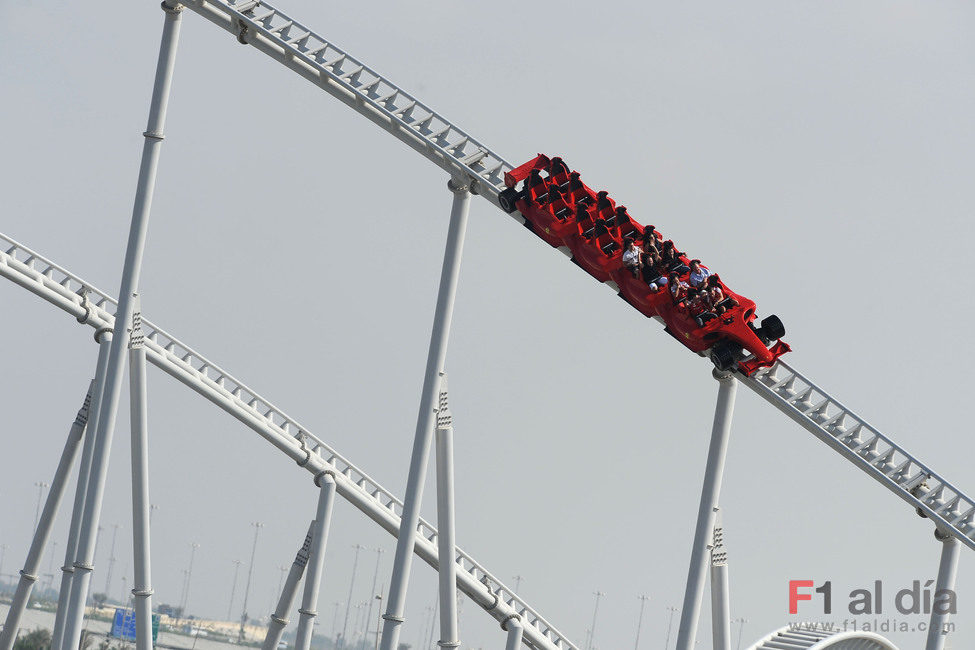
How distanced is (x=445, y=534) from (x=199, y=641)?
211 ft

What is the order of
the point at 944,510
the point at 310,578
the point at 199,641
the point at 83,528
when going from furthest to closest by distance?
the point at 199,641
the point at 310,578
the point at 83,528
the point at 944,510

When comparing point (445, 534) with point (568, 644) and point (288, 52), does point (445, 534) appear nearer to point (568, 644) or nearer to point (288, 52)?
point (568, 644)

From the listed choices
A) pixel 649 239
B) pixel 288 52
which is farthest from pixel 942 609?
pixel 288 52

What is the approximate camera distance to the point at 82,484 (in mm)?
17281

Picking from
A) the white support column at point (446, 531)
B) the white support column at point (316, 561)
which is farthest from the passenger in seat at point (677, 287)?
the white support column at point (316, 561)

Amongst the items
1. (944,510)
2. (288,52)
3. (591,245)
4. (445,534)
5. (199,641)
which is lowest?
(199,641)

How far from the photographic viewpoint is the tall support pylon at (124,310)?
1555 centimetres

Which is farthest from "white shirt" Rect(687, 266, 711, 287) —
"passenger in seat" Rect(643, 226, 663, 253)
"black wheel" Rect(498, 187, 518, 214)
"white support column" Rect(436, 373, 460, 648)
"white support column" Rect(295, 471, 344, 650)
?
"white support column" Rect(295, 471, 344, 650)

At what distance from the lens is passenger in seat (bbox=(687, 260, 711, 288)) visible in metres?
14.9

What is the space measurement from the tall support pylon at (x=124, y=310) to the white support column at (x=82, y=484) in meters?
1.00

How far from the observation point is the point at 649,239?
15086mm

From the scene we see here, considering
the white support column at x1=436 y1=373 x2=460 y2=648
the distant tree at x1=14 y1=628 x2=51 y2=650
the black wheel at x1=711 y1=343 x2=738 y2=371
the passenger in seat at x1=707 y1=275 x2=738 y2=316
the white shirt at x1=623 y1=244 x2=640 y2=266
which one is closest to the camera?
the black wheel at x1=711 y1=343 x2=738 y2=371

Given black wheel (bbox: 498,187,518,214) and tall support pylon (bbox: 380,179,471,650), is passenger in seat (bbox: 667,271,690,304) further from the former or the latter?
tall support pylon (bbox: 380,179,471,650)

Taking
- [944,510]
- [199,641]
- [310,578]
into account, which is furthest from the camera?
[199,641]
